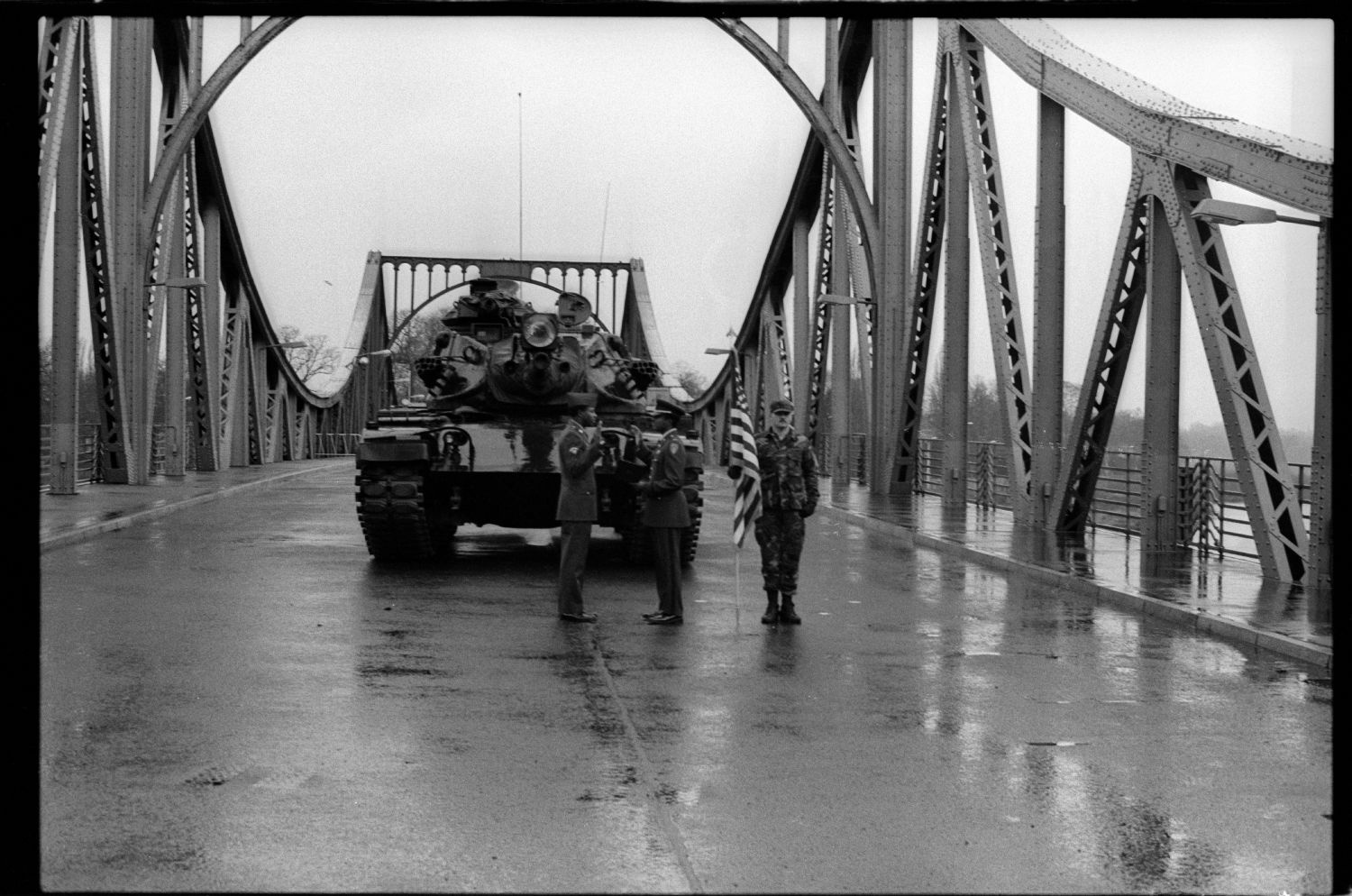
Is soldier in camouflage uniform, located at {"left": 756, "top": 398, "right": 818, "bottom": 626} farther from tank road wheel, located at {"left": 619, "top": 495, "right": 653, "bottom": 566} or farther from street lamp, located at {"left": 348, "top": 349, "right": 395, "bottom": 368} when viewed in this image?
street lamp, located at {"left": 348, "top": 349, "right": 395, "bottom": 368}

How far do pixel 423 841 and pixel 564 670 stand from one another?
3854 millimetres

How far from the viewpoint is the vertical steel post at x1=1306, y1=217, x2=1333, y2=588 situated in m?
12.6

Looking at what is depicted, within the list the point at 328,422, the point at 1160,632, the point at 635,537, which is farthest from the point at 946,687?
the point at 328,422

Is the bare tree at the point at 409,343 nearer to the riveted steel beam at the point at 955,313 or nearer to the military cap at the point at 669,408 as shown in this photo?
the riveted steel beam at the point at 955,313

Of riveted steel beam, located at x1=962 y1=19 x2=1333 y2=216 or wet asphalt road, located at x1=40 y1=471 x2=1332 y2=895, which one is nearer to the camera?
wet asphalt road, located at x1=40 y1=471 x2=1332 y2=895

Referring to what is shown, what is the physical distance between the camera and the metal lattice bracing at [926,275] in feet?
84.1

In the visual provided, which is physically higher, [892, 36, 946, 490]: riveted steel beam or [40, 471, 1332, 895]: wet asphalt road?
[892, 36, 946, 490]: riveted steel beam

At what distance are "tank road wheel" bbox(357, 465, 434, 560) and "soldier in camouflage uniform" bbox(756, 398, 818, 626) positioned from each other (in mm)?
4355

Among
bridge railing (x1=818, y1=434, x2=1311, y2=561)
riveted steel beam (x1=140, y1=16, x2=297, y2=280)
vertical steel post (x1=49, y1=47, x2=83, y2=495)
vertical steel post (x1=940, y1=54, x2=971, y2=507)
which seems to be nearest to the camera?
bridge railing (x1=818, y1=434, x2=1311, y2=561)

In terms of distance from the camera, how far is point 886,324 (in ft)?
94.1

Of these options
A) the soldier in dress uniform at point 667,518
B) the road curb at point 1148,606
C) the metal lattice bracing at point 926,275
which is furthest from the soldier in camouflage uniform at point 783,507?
the metal lattice bracing at point 926,275

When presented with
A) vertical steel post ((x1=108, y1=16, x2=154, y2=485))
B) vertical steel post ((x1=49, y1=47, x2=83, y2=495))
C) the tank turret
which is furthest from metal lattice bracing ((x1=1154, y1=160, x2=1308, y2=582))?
vertical steel post ((x1=108, y1=16, x2=154, y2=485))

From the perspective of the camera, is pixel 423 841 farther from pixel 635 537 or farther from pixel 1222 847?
pixel 635 537

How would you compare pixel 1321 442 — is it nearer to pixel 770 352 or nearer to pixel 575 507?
pixel 575 507
